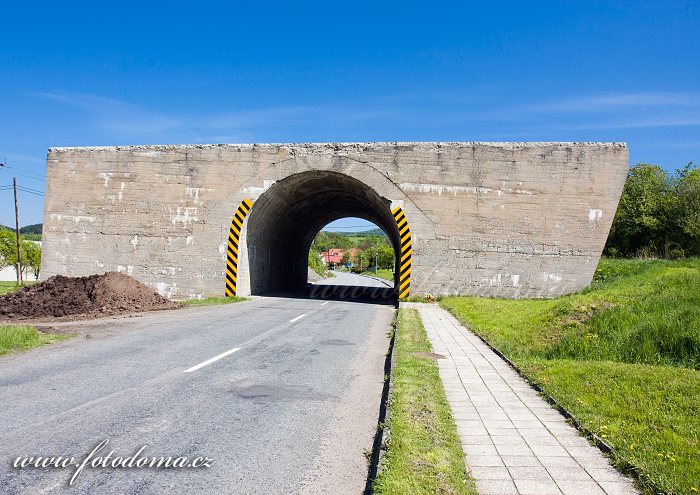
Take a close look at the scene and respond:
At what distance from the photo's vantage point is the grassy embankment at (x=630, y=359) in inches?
168

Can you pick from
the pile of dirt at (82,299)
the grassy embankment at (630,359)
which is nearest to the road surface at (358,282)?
the pile of dirt at (82,299)

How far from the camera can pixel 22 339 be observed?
29.7ft

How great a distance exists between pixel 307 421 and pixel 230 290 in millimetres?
15661

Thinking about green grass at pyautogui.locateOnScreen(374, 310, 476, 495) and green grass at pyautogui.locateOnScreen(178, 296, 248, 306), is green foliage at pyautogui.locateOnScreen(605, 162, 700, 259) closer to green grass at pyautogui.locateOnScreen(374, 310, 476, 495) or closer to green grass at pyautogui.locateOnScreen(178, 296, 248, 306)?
green grass at pyautogui.locateOnScreen(178, 296, 248, 306)

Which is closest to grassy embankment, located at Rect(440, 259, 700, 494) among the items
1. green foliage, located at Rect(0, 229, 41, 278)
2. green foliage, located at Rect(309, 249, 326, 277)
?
green foliage, located at Rect(0, 229, 41, 278)

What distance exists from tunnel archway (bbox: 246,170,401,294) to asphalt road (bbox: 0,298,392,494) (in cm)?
1137

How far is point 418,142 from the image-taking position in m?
19.7

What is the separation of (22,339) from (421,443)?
321 inches

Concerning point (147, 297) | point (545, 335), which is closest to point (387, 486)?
point (545, 335)

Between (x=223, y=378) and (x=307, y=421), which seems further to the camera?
(x=223, y=378)

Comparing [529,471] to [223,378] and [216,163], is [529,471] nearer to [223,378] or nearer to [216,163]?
[223,378]

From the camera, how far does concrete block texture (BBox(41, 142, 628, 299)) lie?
62.8 feet

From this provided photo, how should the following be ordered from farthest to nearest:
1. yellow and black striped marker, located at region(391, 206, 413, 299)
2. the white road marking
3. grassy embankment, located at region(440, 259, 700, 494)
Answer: yellow and black striped marker, located at region(391, 206, 413, 299)
the white road marking
grassy embankment, located at region(440, 259, 700, 494)

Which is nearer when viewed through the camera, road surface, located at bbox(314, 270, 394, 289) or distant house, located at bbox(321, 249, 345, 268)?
road surface, located at bbox(314, 270, 394, 289)
